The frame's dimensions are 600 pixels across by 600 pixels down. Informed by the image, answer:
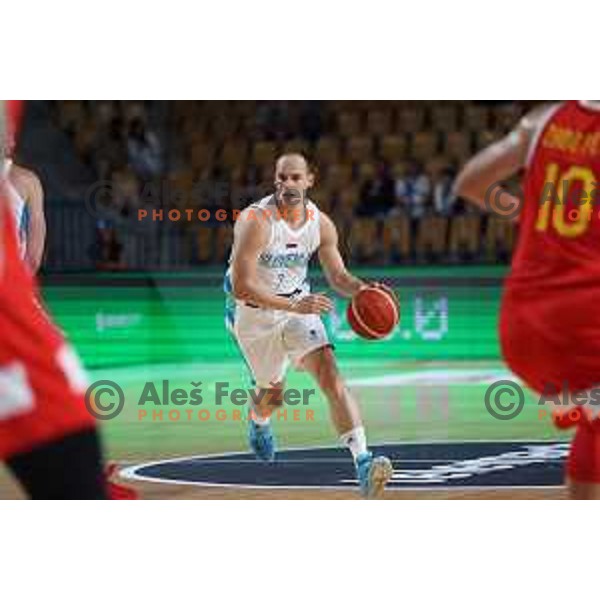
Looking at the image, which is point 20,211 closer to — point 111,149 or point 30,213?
point 30,213

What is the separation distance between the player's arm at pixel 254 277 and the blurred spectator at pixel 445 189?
66cm

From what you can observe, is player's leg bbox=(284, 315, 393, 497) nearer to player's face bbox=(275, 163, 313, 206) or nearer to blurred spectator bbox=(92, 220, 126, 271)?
player's face bbox=(275, 163, 313, 206)

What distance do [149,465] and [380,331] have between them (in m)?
1.19

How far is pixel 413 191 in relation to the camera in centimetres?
769

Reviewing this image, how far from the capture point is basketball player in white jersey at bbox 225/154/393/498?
7.52 meters

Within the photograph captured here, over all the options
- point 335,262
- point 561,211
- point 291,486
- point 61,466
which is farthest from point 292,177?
point 61,466

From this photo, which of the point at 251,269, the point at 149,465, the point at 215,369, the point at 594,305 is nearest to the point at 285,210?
the point at 251,269

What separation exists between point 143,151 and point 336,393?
1.35 m

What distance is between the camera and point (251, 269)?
7.57m

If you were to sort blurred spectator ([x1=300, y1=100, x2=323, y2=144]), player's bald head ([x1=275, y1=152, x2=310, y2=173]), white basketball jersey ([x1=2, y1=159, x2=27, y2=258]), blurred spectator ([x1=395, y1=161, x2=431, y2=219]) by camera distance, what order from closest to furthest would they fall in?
white basketball jersey ([x1=2, y1=159, x2=27, y2=258]) < blurred spectator ([x1=300, y1=100, x2=323, y2=144]) < player's bald head ([x1=275, y1=152, x2=310, y2=173]) < blurred spectator ([x1=395, y1=161, x2=431, y2=219])

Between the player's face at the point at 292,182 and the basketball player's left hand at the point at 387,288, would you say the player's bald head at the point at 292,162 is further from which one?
the basketball player's left hand at the point at 387,288

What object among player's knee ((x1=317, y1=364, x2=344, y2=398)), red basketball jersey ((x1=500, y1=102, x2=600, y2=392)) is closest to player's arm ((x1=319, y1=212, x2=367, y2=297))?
player's knee ((x1=317, y1=364, x2=344, y2=398))

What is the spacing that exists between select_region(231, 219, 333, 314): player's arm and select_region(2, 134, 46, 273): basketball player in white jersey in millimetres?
842

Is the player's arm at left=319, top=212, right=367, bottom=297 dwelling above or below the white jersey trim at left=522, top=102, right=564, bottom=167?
below
